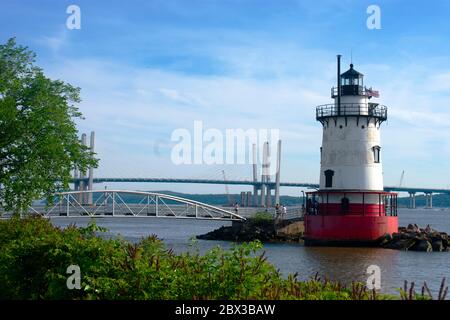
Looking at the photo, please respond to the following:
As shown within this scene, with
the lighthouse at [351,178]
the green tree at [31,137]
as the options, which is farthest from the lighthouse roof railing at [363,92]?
the green tree at [31,137]

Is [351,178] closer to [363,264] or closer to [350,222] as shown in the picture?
[350,222]

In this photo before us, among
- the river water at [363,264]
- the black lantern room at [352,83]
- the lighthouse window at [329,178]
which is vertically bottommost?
A: the river water at [363,264]

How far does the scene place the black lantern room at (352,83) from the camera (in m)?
49.9

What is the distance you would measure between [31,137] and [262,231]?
116 ft

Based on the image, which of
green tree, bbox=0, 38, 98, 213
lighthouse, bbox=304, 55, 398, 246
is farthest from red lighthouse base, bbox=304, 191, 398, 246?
green tree, bbox=0, 38, 98, 213

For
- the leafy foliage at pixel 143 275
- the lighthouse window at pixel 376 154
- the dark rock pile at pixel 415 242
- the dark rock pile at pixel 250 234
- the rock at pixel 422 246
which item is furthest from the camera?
the dark rock pile at pixel 250 234

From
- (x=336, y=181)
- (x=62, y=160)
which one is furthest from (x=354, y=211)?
(x=62, y=160)

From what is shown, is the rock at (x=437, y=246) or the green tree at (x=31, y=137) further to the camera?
the rock at (x=437, y=246)

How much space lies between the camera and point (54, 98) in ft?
94.9

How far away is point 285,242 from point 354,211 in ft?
35.7

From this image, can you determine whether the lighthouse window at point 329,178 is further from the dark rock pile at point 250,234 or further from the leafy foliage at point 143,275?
the leafy foliage at point 143,275

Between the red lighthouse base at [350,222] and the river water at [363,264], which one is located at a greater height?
the red lighthouse base at [350,222]

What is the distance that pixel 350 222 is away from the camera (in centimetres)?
4728
